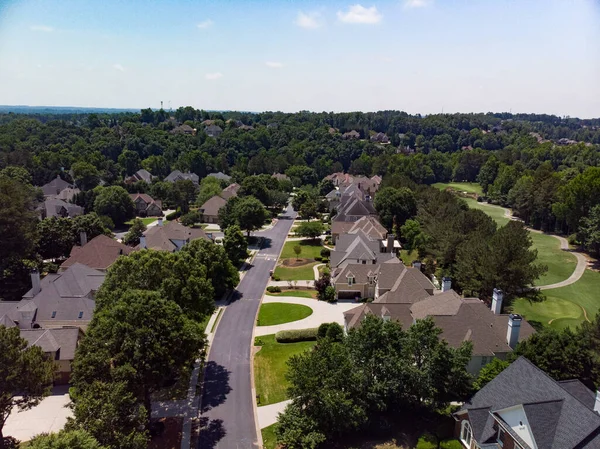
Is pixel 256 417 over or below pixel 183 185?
below

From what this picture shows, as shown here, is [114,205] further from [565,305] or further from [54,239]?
→ [565,305]

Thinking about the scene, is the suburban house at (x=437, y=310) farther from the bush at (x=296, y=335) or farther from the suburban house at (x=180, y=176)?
the suburban house at (x=180, y=176)

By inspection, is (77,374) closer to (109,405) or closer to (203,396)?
(109,405)

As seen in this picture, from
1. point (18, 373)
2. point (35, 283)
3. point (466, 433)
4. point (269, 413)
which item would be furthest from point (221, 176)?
point (466, 433)

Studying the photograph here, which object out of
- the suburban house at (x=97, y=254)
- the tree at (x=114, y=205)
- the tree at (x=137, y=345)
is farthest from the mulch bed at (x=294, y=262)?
the tree at (x=114, y=205)

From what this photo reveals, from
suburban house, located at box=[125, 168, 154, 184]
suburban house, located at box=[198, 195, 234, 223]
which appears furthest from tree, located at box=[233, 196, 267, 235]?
suburban house, located at box=[125, 168, 154, 184]

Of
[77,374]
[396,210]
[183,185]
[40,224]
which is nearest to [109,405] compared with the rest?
[77,374]

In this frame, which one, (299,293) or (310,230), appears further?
(310,230)
